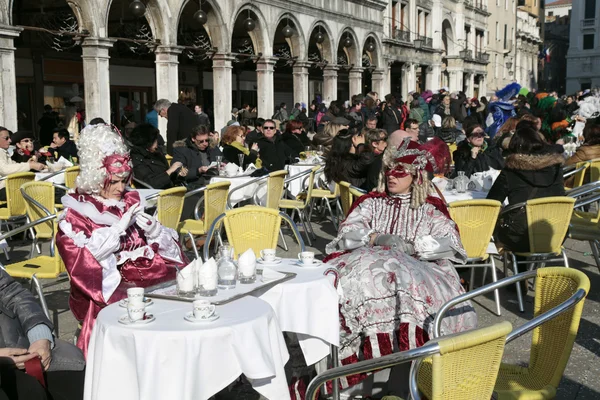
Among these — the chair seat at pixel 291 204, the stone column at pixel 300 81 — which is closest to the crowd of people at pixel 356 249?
the chair seat at pixel 291 204

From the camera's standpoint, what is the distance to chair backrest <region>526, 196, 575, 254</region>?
5316 millimetres

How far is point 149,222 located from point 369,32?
81.0 feet

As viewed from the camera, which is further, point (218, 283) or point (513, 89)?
point (513, 89)

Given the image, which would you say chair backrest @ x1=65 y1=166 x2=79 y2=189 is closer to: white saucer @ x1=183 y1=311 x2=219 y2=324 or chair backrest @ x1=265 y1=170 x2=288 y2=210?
chair backrest @ x1=265 y1=170 x2=288 y2=210

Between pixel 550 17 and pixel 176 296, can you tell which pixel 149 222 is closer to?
pixel 176 296

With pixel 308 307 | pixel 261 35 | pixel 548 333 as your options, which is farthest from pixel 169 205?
pixel 261 35

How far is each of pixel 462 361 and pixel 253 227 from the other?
275cm

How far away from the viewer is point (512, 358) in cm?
446

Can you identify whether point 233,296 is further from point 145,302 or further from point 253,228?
point 253,228

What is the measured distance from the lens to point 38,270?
4.90 metres

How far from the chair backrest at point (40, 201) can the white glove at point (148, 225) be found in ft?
8.49

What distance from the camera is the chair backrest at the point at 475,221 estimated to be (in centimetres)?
530

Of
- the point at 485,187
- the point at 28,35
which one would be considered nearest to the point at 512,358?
the point at 485,187

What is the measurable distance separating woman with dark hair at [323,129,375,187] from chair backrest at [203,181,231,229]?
154 centimetres
